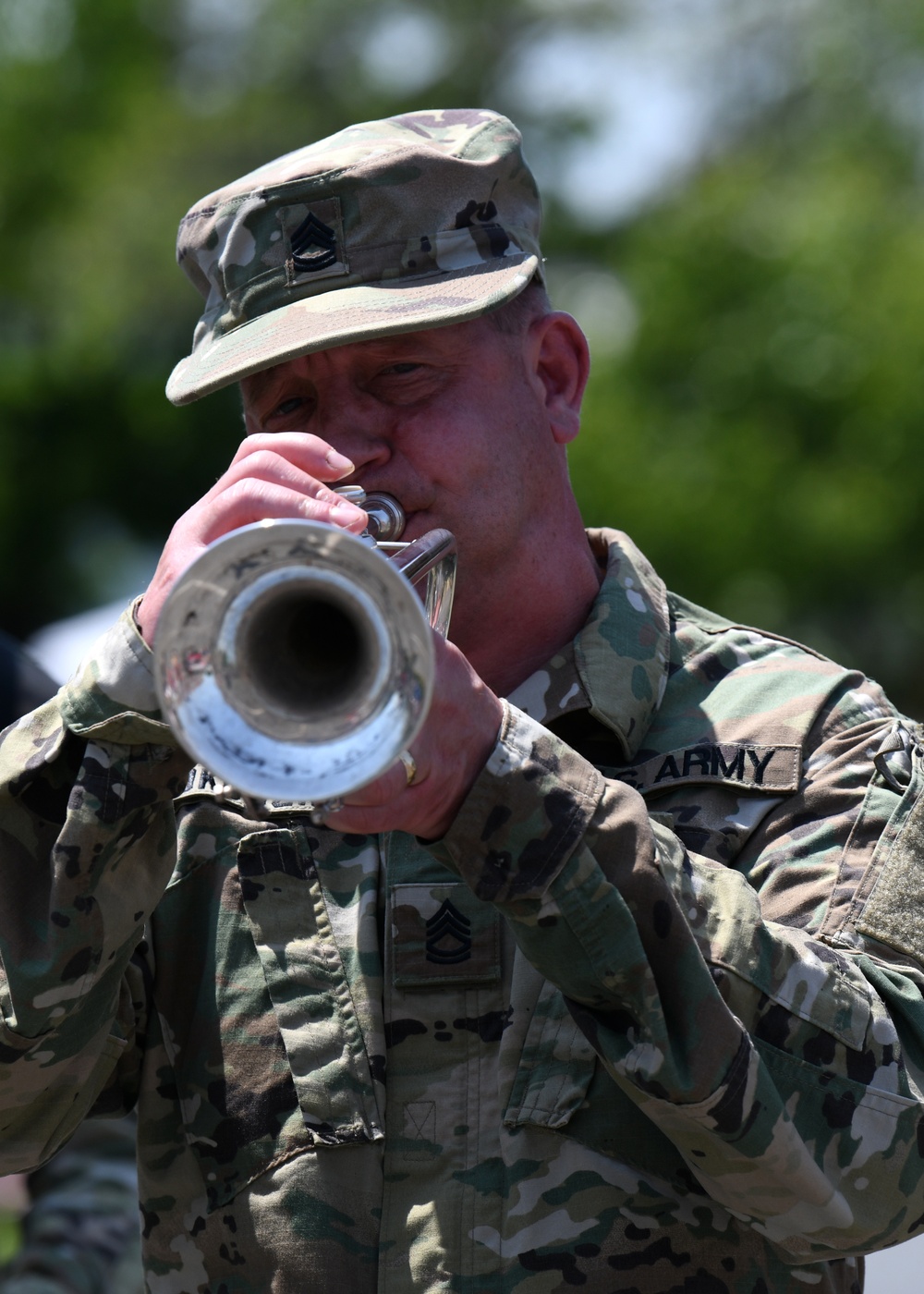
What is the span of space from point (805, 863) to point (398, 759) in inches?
34.6

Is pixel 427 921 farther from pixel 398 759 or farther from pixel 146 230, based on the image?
pixel 146 230

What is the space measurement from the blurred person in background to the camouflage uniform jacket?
3.53 feet

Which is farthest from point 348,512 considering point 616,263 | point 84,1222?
point 616,263

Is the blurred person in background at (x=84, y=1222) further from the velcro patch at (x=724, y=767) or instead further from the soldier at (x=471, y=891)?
the velcro patch at (x=724, y=767)

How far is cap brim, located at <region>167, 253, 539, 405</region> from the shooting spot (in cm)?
309

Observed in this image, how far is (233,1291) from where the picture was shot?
289 cm

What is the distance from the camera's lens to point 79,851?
103 inches

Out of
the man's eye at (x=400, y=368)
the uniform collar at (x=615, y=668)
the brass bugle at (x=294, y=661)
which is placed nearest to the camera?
the brass bugle at (x=294, y=661)

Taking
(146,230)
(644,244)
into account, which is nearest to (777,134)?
(644,244)

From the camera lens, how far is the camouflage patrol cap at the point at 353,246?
3.16m

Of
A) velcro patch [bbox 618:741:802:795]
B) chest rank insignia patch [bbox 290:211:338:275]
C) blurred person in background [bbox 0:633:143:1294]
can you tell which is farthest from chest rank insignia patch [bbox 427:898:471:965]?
blurred person in background [bbox 0:633:143:1294]

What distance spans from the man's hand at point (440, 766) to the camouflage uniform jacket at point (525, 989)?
0.03 meters

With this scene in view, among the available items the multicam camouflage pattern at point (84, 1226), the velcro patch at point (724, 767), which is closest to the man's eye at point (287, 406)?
the velcro patch at point (724, 767)

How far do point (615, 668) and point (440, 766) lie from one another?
2.91 feet
